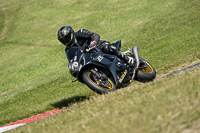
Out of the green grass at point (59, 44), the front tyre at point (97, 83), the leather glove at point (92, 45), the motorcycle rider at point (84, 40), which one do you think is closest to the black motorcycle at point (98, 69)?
the front tyre at point (97, 83)

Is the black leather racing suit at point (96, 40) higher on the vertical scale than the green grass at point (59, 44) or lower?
higher

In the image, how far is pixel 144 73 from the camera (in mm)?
8383

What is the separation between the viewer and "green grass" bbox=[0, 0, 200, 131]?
11.3 meters

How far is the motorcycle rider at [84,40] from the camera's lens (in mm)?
7707

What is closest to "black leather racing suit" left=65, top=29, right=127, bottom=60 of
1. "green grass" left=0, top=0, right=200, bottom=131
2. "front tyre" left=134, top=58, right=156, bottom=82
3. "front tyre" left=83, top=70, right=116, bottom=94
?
"front tyre" left=134, top=58, right=156, bottom=82

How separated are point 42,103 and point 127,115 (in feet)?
25.7

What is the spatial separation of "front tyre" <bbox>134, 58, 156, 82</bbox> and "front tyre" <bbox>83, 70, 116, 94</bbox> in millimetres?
1403

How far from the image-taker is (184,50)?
→ 1270cm

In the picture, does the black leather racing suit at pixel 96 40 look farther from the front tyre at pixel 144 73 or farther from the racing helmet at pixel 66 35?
the front tyre at pixel 144 73

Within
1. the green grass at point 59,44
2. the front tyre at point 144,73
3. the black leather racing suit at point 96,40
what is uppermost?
the black leather racing suit at point 96,40

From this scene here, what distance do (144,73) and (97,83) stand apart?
2.15 meters

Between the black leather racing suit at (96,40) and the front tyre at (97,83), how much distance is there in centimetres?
114

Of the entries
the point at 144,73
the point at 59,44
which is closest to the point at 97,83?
the point at 144,73

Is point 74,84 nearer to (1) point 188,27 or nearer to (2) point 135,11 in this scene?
(1) point 188,27
